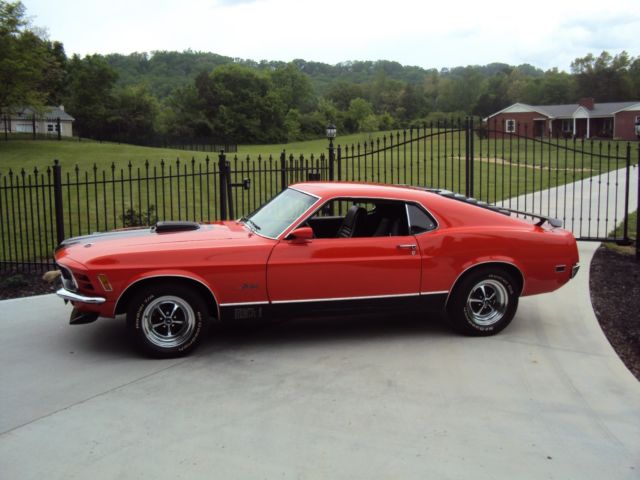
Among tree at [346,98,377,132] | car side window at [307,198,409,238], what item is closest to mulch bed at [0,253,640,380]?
car side window at [307,198,409,238]

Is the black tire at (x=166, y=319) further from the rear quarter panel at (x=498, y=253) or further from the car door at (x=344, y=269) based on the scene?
the rear quarter panel at (x=498, y=253)

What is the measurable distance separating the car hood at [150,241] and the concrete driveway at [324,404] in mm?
966

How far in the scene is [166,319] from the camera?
18.4ft

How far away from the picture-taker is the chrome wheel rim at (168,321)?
18.2 feet

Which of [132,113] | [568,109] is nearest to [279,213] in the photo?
[568,109]

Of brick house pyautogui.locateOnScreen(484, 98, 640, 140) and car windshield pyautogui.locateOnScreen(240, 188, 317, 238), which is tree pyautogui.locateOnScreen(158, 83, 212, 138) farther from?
car windshield pyautogui.locateOnScreen(240, 188, 317, 238)

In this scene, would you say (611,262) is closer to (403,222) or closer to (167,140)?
(403,222)

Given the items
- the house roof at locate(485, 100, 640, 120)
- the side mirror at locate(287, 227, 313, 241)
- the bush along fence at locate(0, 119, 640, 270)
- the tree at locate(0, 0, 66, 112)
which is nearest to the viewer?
the side mirror at locate(287, 227, 313, 241)

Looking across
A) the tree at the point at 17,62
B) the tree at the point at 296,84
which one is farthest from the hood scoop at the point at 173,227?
the tree at the point at 296,84

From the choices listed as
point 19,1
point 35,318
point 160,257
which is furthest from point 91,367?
point 19,1

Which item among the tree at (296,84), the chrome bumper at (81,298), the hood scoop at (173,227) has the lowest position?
the chrome bumper at (81,298)

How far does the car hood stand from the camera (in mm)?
5551

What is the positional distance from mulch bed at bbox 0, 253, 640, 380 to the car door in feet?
7.14

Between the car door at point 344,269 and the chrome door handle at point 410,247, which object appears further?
the chrome door handle at point 410,247
